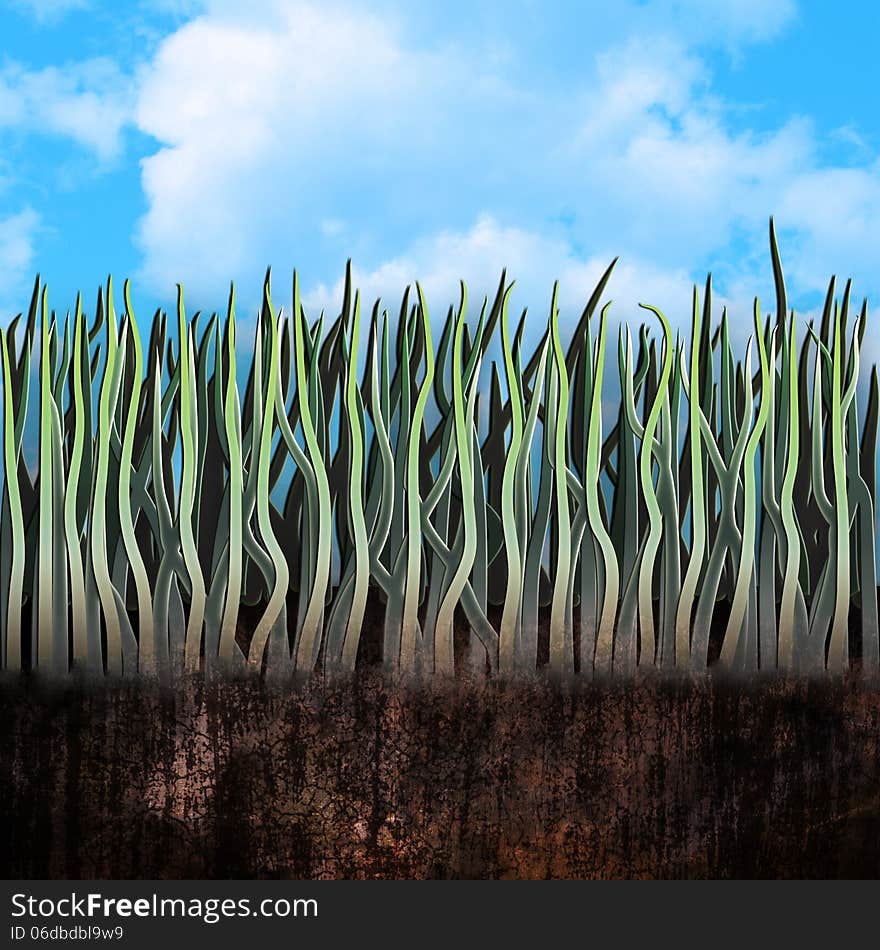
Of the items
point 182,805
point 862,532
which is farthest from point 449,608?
point 862,532

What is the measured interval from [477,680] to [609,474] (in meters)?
0.51

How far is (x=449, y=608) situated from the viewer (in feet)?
5.74

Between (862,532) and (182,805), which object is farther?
(862,532)

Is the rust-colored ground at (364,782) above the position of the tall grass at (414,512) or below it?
below

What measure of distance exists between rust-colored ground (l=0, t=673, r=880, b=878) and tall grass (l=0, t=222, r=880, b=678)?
75mm

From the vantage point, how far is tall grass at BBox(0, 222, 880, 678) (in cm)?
176

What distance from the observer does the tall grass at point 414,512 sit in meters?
1.76

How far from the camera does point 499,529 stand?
1.82 metres

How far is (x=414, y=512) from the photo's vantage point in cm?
173

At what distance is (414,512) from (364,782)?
531 mm

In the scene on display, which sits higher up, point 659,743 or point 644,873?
point 659,743

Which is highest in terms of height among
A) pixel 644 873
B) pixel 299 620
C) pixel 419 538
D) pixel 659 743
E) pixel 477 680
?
pixel 419 538

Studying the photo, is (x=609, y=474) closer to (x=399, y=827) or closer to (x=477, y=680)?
(x=477, y=680)

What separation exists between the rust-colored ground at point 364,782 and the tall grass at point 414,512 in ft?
0.25
